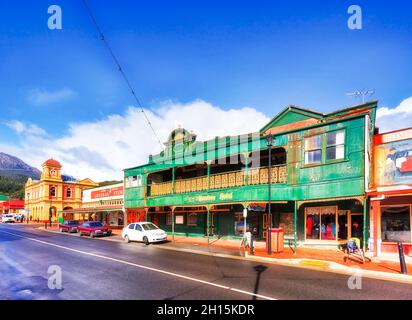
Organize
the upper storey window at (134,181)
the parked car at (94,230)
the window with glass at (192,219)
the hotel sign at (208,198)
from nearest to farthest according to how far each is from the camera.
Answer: the hotel sign at (208,198), the window with glass at (192,219), the parked car at (94,230), the upper storey window at (134,181)

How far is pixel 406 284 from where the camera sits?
947 cm

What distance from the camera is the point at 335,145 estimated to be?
15.7 m

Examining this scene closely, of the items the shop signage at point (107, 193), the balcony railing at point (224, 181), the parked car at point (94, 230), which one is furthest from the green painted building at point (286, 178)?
the shop signage at point (107, 193)

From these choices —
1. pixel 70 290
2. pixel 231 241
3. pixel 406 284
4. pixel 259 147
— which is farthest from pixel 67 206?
pixel 406 284

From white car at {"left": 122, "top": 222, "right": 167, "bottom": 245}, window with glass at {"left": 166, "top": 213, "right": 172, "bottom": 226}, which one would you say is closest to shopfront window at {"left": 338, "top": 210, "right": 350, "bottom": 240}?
white car at {"left": 122, "top": 222, "right": 167, "bottom": 245}

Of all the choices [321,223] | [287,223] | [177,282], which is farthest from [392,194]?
[177,282]

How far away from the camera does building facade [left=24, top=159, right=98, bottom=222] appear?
61.4 meters

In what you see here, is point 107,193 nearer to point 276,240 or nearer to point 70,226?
point 70,226

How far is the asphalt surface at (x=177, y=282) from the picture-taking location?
25.6 feet

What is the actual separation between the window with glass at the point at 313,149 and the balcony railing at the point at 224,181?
1.67 m

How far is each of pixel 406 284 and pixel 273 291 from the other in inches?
195

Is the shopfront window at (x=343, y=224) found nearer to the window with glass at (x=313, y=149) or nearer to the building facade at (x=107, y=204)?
the window with glass at (x=313, y=149)

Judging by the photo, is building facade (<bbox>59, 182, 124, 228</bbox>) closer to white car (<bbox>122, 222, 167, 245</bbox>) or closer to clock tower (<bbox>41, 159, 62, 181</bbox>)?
white car (<bbox>122, 222, 167, 245</bbox>)

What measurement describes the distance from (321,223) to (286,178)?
3388 millimetres
